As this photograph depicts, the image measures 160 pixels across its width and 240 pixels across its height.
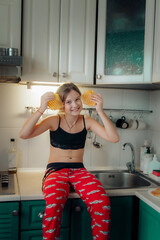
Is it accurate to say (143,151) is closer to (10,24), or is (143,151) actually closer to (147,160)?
(147,160)

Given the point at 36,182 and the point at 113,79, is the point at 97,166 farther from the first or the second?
the point at 113,79

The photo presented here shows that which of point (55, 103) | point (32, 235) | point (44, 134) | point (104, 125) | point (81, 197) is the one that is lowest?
point (32, 235)

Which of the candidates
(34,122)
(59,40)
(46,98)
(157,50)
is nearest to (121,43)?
(157,50)

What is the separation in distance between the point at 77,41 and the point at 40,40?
0.80ft

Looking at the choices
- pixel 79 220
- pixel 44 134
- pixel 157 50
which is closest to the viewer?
pixel 79 220

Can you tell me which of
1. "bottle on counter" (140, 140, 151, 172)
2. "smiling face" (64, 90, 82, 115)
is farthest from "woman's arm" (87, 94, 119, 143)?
"bottle on counter" (140, 140, 151, 172)

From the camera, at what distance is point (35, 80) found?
5.80 ft

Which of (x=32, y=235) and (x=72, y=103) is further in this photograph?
(x=72, y=103)

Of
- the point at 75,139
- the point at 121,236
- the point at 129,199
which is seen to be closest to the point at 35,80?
the point at 75,139

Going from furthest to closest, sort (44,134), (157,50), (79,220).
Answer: (44,134)
(157,50)
(79,220)

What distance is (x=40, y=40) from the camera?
177 cm

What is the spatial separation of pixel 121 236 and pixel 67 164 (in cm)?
55

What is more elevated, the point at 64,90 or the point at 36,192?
the point at 64,90

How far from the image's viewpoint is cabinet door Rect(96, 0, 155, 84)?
1812 millimetres
